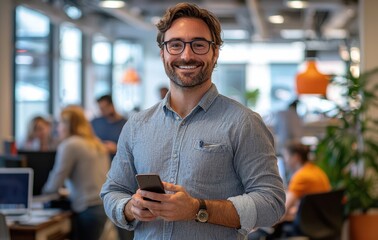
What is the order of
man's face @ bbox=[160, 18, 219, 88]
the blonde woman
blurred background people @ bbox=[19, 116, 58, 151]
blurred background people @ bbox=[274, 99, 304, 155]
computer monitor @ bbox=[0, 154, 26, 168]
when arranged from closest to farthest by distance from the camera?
man's face @ bbox=[160, 18, 219, 88] < the blonde woman < computer monitor @ bbox=[0, 154, 26, 168] < blurred background people @ bbox=[19, 116, 58, 151] < blurred background people @ bbox=[274, 99, 304, 155]

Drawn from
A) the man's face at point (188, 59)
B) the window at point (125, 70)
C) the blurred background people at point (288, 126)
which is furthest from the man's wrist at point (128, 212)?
the window at point (125, 70)

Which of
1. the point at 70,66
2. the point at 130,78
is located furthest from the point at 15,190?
the point at 130,78

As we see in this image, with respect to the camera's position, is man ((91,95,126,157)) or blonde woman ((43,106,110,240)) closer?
blonde woman ((43,106,110,240))

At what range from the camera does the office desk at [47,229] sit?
569 cm

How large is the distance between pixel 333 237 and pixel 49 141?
176 inches

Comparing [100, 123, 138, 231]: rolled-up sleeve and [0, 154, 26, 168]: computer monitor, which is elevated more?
[100, 123, 138, 231]: rolled-up sleeve

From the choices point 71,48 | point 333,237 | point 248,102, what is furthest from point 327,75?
point 248,102

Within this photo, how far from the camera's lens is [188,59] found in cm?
223

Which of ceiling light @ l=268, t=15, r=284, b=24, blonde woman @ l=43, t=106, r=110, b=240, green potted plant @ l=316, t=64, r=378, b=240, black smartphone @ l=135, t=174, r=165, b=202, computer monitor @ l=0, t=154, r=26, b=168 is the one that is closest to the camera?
black smartphone @ l=135, t=174, r=165, b=202

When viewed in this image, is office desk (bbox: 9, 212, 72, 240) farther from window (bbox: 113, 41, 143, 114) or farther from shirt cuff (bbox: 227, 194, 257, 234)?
window (bbox: 113, 41, 143, 114)

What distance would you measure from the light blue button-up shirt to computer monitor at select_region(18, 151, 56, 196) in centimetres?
469

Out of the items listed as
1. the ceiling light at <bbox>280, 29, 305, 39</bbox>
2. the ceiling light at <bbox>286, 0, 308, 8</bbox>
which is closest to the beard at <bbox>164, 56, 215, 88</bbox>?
the ceiling light at <bbox>286, 0, 308, 8</bbox>

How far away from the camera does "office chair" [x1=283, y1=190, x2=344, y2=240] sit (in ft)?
20.7

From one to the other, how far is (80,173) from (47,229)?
57 cm
